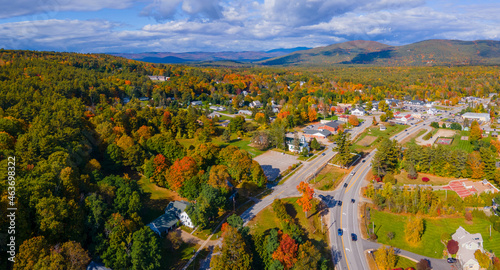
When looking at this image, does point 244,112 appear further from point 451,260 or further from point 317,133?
point 451,260

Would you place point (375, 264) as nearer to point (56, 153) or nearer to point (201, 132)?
point (56, 153)

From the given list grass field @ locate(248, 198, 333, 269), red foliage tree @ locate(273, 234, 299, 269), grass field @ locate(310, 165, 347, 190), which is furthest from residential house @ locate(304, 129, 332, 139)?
red foliage tree @ locate(273, 234, 299, 269)

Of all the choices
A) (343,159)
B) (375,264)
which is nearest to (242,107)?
(343,159)

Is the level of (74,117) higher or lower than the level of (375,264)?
higher

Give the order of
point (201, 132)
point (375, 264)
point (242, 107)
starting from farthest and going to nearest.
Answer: point (242, 107) < point (201, 132) < point (375, 264)

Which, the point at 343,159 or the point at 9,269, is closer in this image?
the point at 9,269

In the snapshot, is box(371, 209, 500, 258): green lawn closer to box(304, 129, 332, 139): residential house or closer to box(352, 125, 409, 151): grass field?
box(352, 125, 409, 151): grass field
